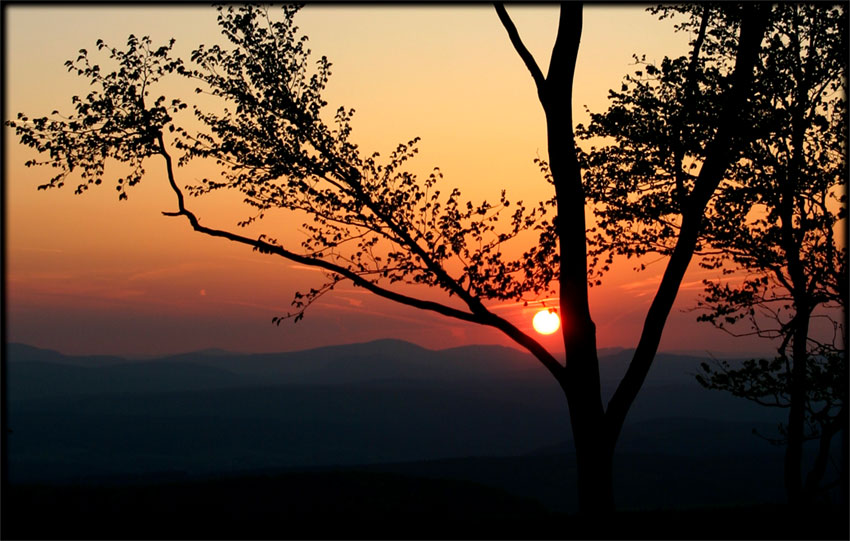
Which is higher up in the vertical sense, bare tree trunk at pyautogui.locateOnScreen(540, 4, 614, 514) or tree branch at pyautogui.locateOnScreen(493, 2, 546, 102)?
tree branch at pyautogui.locateOnScreen(493, 2, 546, 102)

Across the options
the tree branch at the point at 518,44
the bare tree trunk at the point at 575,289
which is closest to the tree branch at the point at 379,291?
the bare tree trunk at the point at 575,289

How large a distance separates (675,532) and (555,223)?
7200 mm

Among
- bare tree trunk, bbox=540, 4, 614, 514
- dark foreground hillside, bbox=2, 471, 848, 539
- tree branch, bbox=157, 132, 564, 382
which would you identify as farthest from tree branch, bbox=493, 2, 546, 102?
dark foreground hillside, bbox=2, 471, 848, 539

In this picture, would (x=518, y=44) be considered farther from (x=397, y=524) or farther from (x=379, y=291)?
(x=397, y=524)

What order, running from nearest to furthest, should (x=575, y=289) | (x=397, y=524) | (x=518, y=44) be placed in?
1. (x=397, y=524)
2. (x=575, y=289)
3. (x=518, y=44)

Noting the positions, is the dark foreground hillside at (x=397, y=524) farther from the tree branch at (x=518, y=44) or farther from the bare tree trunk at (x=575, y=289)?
the tree branch at (x=518, y=44)

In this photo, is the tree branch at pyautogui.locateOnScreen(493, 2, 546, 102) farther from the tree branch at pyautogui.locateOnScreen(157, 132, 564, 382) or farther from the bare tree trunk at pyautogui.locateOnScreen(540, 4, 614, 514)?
the tree branch at pyautogui.locateOnScreen(157, 132, 564, 382)

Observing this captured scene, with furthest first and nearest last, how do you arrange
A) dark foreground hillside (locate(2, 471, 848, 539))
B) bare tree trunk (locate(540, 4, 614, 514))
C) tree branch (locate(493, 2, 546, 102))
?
tree branch (locate(493, 2, 546, 102)) < bare tree trunk (locate(540, 4, 614, 514)) < dark foreground hillside (locate(2, 471, 848, 539))

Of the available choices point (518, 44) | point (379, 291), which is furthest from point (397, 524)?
point (518, 44)

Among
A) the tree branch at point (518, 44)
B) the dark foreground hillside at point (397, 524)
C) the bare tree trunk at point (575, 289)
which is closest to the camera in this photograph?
the dark foreground hillside at point (397, 524)

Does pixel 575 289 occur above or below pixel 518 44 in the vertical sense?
below

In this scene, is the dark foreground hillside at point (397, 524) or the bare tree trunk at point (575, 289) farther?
the bare tree trunk at point (575, 289)

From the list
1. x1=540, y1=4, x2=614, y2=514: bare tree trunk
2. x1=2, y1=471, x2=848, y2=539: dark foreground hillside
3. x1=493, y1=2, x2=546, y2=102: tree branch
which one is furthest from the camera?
x1=493, y1=2, x2=546, y2=102: tree branch

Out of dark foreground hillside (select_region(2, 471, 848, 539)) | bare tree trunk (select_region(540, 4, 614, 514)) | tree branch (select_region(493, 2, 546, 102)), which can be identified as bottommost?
dark foreground hillside (select_region(2, 471, 848, 539))
